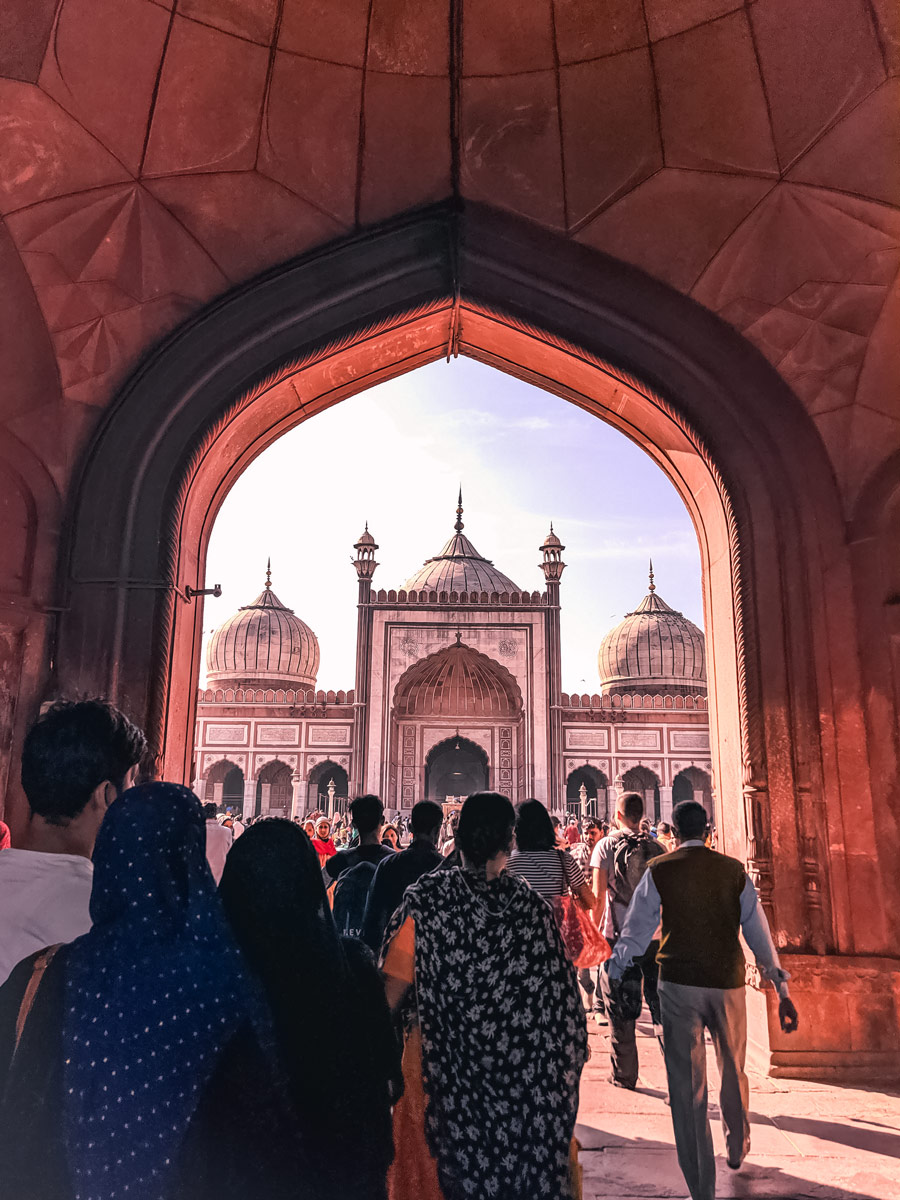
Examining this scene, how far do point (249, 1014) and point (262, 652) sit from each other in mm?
23536

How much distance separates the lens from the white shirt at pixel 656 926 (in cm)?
272

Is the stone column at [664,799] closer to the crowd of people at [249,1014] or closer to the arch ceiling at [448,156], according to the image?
the arch ceiling at [448,156]

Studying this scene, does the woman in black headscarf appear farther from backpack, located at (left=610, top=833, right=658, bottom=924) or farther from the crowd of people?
backpack, located at (left=610, top=833, right=658, bottom=924)

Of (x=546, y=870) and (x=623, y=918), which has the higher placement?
(x=546, y=870)

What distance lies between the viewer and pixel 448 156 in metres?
4.59

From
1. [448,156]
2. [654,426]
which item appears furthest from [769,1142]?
[448,156]

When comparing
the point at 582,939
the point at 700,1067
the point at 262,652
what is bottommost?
the point at 700,1067

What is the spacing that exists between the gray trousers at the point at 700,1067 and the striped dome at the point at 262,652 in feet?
72.0

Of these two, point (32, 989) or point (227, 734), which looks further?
point (227, 734)

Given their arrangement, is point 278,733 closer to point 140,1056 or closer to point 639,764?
point 639,764

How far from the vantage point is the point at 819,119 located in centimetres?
407

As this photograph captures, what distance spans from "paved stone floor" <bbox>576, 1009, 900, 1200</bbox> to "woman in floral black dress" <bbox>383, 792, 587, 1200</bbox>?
4.33 feet

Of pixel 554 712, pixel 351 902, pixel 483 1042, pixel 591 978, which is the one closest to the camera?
pixel 483 1042

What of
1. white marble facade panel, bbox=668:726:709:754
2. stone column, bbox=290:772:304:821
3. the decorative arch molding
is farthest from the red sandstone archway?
the decorative arch molding
